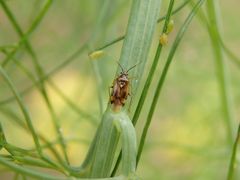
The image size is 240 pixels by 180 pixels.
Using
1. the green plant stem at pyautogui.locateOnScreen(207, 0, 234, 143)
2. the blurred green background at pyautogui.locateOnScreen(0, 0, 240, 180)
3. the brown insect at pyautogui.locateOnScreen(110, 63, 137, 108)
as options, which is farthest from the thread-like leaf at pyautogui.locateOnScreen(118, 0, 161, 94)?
the blurred green background at pyautogui.locateOnScreen(0, 0, 240, 180)

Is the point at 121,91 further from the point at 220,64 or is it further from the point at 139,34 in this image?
the point at 220,64

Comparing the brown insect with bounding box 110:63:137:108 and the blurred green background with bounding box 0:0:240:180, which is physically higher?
the blurred green background with bounding box 0:0:240:180

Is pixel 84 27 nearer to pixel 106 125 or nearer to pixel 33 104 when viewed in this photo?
pixel 33 104

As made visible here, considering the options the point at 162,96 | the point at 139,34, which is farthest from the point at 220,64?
the point at 162,96

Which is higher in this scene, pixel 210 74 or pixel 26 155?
pixel 210 74

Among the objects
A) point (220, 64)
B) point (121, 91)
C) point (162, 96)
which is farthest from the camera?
point (162, 96)

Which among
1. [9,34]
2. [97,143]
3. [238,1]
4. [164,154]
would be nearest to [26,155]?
[97,143]

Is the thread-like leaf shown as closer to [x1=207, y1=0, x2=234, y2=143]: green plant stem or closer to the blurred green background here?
[x1=207, y1=0, x2=234, y2=143]: green plant stem

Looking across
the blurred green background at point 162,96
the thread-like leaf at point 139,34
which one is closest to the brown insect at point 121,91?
the thread-like leaf at point 139,34
